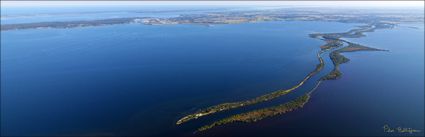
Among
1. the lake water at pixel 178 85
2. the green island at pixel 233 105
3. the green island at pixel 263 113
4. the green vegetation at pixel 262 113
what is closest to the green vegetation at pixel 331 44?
the lake water at pixel 178 85

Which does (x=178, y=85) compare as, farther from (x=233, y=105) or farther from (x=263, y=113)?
(x=263, y=113)

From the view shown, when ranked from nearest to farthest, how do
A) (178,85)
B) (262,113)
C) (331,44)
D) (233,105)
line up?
(262,113) < (233,105) < (178,85) < (331,44)

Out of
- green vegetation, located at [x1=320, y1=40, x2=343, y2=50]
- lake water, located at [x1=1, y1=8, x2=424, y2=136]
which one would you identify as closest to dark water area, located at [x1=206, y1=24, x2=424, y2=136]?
lake water, located at [x1=1, y1=8, x2=424, y2=136]

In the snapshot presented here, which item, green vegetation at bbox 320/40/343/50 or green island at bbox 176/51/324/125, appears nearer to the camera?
green island at bbox 176/51/324/125

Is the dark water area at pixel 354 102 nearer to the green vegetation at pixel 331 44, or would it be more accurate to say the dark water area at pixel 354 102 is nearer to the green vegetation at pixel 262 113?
the green vegetation at pixel 262 113

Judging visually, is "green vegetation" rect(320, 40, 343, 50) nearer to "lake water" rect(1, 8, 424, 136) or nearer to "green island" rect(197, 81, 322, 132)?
"lake water" rect(1, 8, 424, 136)

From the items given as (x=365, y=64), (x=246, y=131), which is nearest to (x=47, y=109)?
(x=246, y=131)

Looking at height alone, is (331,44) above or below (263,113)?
above

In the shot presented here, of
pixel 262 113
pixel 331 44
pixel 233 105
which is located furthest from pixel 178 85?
pixel 331 44

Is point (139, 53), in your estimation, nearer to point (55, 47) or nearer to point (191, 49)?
point (191, 49)

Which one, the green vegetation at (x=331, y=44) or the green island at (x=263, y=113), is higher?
the green vegetation at (x=331, y=44)
